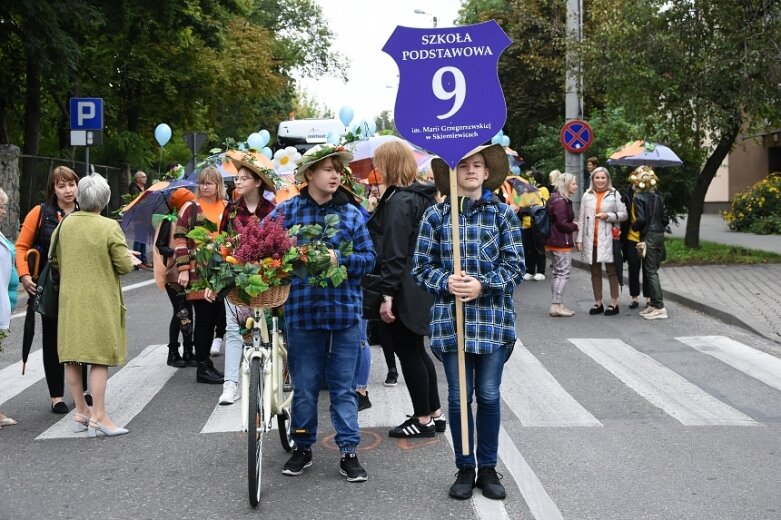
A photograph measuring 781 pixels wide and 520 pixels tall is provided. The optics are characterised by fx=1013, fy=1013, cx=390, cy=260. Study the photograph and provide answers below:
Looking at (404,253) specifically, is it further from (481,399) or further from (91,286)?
(91,286)

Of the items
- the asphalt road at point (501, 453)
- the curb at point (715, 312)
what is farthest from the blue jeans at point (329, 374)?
the curb at point (715, 312)

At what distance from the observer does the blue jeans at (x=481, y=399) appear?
5.08 m

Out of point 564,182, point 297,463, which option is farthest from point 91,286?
point 564,182

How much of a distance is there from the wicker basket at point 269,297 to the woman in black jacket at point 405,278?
3.35ft

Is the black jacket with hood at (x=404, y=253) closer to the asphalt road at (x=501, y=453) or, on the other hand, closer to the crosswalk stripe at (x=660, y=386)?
the asphalt road at (x=501, y=453)

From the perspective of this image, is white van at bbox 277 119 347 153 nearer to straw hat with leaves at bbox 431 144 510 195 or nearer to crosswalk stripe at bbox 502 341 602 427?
crosswalk stripe at bbox 502 341 602 427

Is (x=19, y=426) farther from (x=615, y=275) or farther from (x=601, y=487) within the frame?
(x=615, y=275)

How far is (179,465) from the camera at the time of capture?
5879 mm

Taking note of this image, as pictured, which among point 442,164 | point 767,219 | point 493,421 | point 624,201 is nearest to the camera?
point 493,421

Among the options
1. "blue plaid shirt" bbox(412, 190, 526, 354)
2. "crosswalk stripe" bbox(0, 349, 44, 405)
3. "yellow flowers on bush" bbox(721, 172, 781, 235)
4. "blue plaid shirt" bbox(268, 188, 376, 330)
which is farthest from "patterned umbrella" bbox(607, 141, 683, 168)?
"yellow flowers on bush" bbox(721, 172, 781, 235)

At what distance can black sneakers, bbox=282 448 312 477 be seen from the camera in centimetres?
558

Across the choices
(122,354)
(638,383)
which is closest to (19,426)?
(122,354)

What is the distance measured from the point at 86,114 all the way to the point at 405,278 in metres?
14.3

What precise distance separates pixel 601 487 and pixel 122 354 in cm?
318
